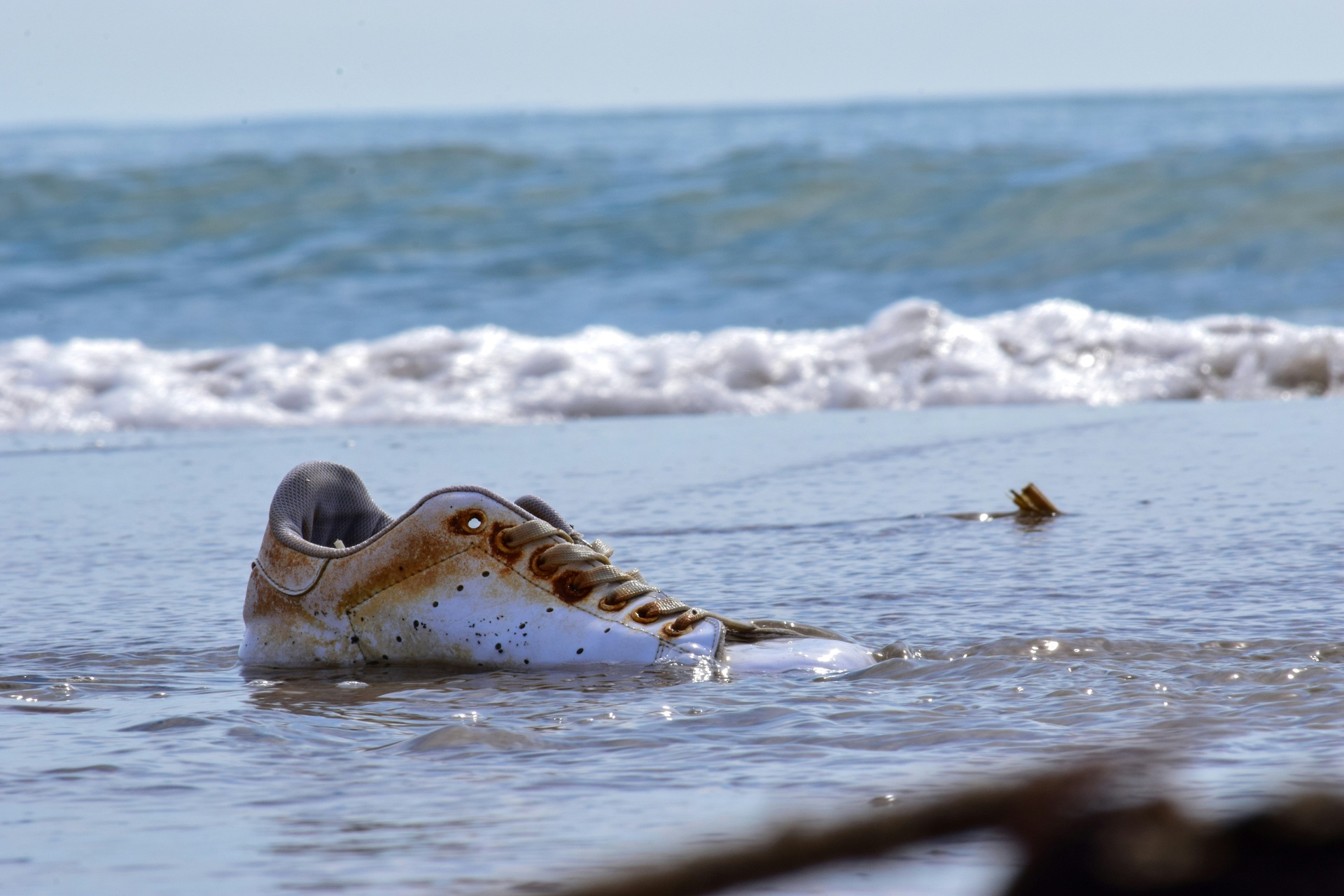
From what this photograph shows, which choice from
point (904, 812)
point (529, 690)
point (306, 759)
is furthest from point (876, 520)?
point (904, 812)

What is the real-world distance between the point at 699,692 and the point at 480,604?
0.41 metres

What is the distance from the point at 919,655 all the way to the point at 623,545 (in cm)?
117

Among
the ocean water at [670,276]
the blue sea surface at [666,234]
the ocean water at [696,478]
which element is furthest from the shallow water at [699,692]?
the blue sea surface at [666,234]

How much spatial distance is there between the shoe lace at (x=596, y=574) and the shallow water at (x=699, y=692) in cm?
11

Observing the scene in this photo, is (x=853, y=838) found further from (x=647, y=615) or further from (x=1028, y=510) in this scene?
(x=1028, y=510)

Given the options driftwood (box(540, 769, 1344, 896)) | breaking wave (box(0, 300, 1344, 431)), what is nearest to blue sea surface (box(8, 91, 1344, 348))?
breaking wave (box(0, 300, 1344, 431))

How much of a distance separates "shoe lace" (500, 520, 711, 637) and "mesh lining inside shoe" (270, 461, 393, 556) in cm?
29

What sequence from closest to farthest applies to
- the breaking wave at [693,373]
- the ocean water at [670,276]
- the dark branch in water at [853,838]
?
the dark branch in water at [853,838]
the breaking wave at [693,373]
the ocean water at [670,276]

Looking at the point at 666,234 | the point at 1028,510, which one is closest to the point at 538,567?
the point at 1028,510

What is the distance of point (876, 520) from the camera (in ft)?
11.5

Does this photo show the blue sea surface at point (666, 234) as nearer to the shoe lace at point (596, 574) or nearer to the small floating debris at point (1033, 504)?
the small floating debris at point (1033, 504)

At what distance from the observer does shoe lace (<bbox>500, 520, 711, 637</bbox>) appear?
7.56ft

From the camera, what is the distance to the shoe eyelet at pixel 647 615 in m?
2.31

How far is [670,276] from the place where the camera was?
406 inches
